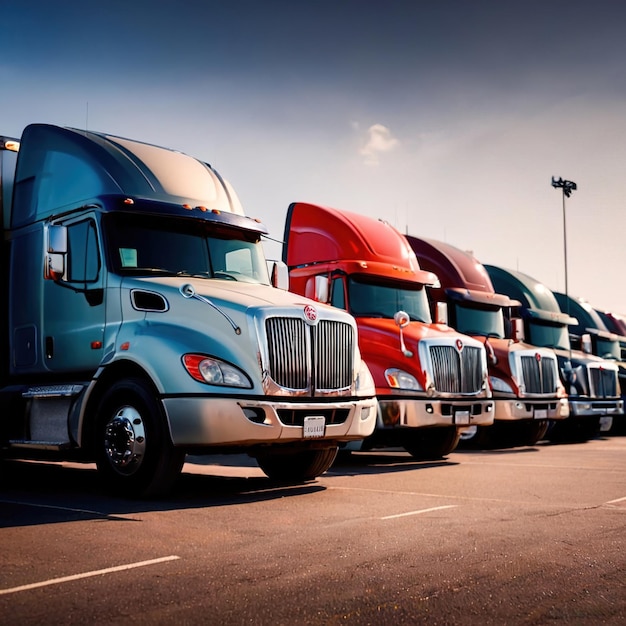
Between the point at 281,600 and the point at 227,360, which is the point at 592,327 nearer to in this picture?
the point at 227,360

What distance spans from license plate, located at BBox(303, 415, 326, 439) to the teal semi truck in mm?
21

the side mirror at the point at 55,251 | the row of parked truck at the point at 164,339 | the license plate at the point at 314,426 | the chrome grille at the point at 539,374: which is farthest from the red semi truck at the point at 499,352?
the side mirror at the point at 55,251

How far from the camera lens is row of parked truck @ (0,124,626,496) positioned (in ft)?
29.5

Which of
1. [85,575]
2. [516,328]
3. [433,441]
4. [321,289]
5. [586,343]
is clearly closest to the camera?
[85,575]

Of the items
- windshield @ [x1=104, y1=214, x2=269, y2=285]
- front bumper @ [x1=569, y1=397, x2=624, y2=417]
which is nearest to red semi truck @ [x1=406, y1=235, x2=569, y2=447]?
front bumper @ [x1=569, y1=397, x2=624, y2=417]

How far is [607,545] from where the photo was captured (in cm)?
651

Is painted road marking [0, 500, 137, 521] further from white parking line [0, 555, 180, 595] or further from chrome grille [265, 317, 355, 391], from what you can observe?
chrome grille [265, 317, 355, 391]

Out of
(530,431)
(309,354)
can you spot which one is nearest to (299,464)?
(309,354)

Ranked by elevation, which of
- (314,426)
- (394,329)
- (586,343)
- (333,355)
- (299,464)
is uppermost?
(394,329)

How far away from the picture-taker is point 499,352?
1797cm

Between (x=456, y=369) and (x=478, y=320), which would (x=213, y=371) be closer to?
(x=456, y=369)

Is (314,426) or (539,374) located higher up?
(539,374)

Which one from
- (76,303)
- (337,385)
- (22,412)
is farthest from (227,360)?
(22,412)

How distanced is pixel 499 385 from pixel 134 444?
10046 mm
